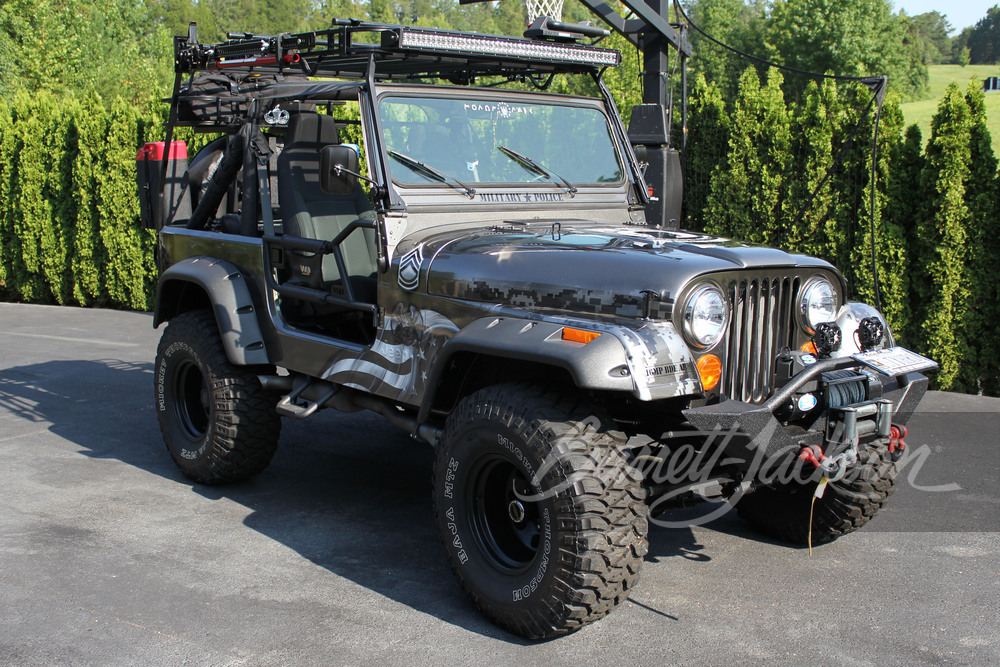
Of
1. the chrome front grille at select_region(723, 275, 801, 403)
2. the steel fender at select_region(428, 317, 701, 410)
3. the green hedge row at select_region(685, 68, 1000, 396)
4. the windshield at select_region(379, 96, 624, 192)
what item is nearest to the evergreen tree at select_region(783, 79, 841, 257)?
the green hedge row at select_region(685, 68, 1000, 396)

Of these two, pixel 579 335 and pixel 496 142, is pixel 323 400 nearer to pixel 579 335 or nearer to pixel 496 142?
pixel 496 142

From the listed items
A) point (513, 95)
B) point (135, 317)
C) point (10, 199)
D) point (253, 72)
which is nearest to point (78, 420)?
point (253, 72)

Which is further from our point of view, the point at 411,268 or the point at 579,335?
the point at 411,268

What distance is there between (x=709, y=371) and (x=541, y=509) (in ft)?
2.70

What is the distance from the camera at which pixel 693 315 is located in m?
3.36

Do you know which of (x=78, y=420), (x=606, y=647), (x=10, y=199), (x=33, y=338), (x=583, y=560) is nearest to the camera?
(x=583, y=560)

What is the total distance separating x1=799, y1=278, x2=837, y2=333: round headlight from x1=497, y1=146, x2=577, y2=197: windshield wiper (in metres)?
1.51

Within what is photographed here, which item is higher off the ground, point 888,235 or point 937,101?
point 937,101

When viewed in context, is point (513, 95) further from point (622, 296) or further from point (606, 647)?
point (606, 647)

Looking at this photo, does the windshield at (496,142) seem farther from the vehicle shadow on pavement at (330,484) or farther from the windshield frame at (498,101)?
the vehicle shadow on pavement at (330,484)

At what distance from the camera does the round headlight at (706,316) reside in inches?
132

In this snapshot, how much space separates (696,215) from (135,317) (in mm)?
7594

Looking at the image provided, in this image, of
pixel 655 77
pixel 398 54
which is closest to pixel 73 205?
pixel 655 77

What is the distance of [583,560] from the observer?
10.5 feet
